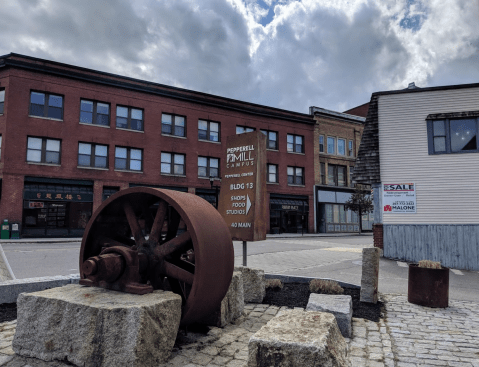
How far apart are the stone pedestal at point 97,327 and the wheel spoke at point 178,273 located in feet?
0.97

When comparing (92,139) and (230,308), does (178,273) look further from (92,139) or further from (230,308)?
(92,139)

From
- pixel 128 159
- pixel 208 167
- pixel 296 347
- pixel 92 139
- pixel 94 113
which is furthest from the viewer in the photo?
pixel 208 167

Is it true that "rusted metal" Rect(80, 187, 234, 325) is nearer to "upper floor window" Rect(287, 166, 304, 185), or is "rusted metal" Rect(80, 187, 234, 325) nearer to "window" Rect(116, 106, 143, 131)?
"window" Rect(116, 106, 143, 131)

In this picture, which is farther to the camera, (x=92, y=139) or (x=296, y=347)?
(x=92, y=139)

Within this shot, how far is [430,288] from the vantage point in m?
6.09

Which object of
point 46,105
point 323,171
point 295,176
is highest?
point 46,105

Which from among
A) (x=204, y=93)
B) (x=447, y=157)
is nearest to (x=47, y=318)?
(x=447, y=157)

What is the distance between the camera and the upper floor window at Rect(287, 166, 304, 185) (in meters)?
33.2

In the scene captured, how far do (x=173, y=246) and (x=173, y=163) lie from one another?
23.9m

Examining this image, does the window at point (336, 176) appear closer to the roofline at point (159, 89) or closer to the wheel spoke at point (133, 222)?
the roofline at point (159, 89)

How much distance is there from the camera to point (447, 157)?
1324 centimetres

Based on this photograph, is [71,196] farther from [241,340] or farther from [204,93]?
[241,340]

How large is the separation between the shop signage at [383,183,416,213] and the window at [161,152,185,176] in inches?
680

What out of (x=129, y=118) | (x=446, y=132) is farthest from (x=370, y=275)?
(x=129, y=118)
